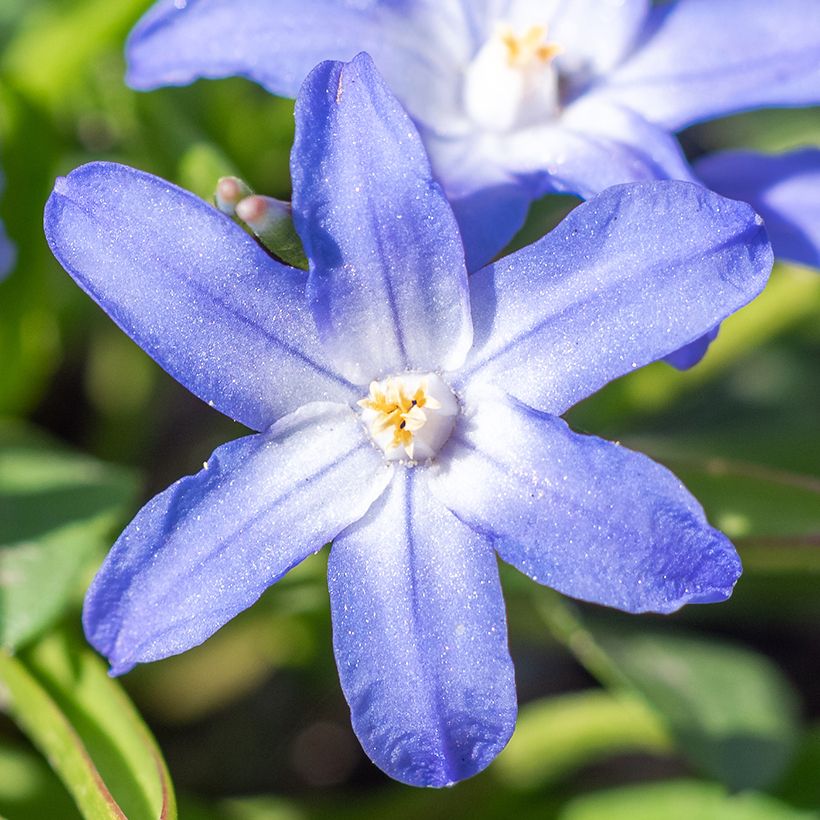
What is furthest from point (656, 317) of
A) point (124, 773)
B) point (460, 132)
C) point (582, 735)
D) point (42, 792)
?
point (42, 792)

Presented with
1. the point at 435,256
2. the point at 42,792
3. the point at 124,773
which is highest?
the point at 435,256

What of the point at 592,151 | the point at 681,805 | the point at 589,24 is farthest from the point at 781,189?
the point at 681,805

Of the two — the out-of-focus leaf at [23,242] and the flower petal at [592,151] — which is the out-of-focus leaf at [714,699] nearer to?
the flower petal at [592,151]

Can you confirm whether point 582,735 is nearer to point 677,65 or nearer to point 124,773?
point 124,773

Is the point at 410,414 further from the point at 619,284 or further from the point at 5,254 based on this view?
the point at 5,254

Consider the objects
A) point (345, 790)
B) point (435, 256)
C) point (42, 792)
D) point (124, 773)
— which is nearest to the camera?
point (435, 256)

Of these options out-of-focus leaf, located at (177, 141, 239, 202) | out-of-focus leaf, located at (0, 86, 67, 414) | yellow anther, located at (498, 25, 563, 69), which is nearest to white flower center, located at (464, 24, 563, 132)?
yellow anther, located at (498, 25, 563, 69)
